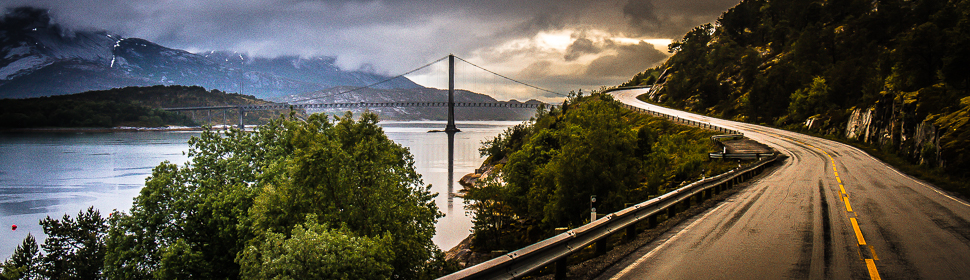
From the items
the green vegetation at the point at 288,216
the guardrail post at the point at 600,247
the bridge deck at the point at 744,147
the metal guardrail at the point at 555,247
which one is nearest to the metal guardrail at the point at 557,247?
the metal guardrail at the point at 555,247

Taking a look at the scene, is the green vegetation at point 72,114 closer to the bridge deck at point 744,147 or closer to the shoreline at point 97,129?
the shoreline at point 97,129

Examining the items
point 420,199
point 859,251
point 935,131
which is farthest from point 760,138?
point 859,251

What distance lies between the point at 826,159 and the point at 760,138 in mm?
16724

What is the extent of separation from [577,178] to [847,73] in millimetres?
47996

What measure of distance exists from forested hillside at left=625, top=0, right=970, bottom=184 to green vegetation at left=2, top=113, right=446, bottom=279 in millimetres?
25534

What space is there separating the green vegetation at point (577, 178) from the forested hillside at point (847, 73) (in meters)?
11.3

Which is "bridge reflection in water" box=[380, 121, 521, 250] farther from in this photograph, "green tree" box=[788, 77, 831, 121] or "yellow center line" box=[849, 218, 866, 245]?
"green tree" box=[788, 77, 831, 121]

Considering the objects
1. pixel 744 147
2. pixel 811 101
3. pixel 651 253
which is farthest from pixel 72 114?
pixel 651 253

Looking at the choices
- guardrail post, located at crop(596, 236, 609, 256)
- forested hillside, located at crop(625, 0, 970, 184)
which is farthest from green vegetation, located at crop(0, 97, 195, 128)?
guardrail post, located at crop(596, 236, 609, 256)

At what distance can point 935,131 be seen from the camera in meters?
27.7

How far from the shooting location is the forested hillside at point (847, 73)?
30.9m

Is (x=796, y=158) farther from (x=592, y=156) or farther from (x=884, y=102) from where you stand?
(x=592, y=156)

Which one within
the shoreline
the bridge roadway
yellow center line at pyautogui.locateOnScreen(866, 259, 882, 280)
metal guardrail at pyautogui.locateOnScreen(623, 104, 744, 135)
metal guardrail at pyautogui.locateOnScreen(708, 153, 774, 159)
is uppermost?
metal guardrail at pyautogui.locateOnScreen(623, 104, 744, 135)

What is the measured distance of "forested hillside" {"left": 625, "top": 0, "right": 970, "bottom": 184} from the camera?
30.9 metres
